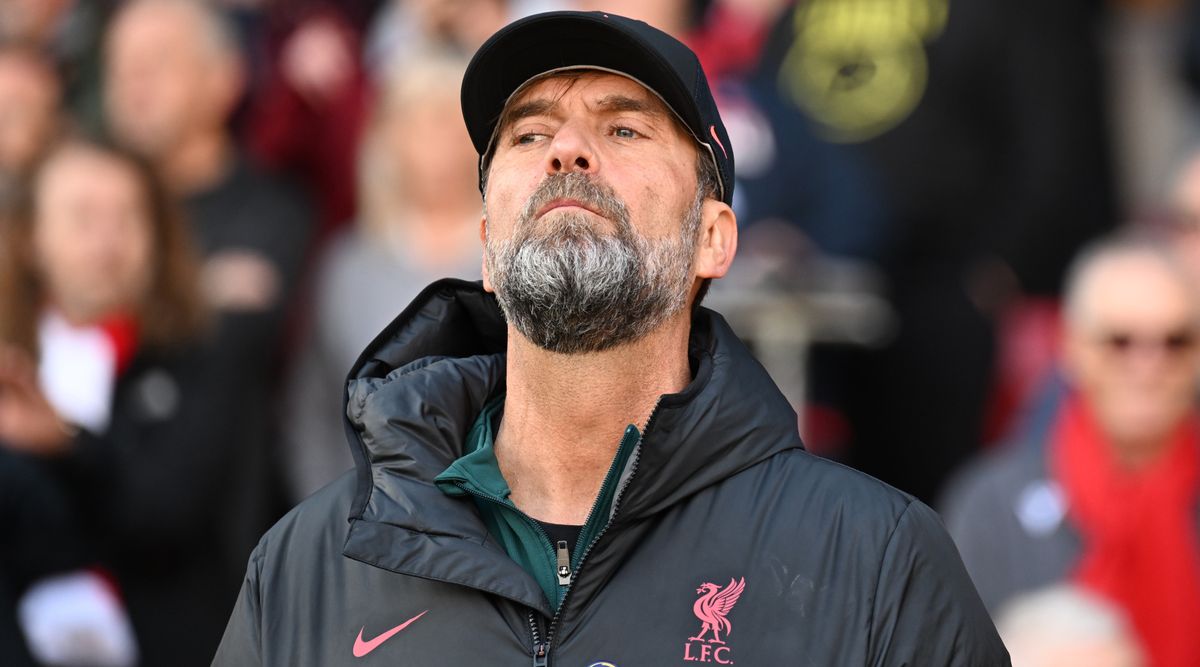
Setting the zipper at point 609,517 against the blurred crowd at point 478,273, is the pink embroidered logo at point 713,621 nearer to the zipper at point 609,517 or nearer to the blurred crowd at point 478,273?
the zipper at point 609,517

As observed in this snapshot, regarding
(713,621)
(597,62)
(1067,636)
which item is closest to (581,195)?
(597,62)

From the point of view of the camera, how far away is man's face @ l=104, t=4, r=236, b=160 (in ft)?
22.9

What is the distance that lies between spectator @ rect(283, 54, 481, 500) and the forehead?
1.90 metres

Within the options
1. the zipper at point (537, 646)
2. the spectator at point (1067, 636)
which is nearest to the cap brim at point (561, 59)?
the zipper at point (537, 646)

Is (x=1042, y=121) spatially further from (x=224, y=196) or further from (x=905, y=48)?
(x=224, y=196)

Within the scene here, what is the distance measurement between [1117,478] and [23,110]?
155 inches

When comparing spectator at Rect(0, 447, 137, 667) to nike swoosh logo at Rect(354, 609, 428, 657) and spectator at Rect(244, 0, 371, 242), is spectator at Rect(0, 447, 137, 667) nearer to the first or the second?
spectator at Rect(244, 0, 371, 242)

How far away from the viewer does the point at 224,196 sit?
22.7 ft

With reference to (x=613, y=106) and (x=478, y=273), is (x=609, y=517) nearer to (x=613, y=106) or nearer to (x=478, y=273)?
(x=613, y=106)

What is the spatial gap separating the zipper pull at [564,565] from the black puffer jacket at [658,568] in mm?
92

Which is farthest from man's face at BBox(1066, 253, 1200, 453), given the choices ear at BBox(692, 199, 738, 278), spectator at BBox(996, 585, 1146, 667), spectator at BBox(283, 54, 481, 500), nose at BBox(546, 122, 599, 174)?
nose at BBox(546, 122, 599, 174)

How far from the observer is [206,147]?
7016 mm

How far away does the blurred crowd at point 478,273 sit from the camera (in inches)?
223

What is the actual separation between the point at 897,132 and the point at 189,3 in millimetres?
2676
